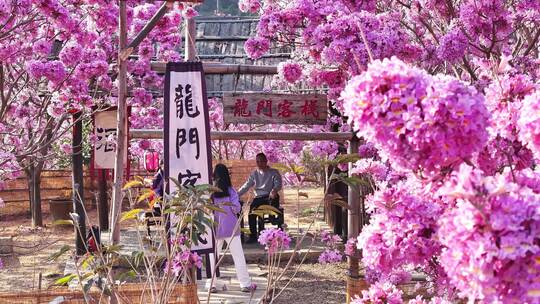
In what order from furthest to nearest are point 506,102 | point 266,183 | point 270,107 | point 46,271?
point 266,183 < point 46,271 < point 270,107 < point 506,102

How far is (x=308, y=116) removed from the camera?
22.7ft

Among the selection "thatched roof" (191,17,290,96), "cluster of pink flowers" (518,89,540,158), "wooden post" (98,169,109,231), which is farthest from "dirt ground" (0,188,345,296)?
"thatched roof" (191,17,290,96)

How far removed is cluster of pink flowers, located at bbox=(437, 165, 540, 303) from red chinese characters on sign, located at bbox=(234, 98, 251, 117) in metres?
5.42

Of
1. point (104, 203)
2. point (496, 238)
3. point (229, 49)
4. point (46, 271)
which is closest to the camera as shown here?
point (496, 238)

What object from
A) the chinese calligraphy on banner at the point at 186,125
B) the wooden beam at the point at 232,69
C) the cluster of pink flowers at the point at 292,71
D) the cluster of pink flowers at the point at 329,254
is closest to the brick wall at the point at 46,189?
the wooden beam at the point at 232,69

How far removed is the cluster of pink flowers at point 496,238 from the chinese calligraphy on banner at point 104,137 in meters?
7.67

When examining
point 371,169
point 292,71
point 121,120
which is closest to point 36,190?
point 292,71

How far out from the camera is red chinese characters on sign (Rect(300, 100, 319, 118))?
687cm

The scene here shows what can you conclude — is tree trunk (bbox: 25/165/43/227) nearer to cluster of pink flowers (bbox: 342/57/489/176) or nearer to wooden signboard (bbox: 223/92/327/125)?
wooden signboard (bbox: 223/92/327/125)

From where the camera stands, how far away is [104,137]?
29.3 ft

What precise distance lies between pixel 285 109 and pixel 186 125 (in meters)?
1.60

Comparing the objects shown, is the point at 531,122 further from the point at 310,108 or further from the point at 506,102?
the point at 310,108

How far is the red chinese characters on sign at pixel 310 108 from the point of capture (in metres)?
6.87

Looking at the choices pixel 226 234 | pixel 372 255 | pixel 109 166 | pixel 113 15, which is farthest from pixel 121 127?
pixel 109 166
